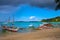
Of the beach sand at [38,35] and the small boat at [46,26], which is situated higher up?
the small boat at [46,26]

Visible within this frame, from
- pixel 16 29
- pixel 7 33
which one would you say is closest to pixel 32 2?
pixel 16 29

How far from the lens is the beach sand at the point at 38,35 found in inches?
70.2

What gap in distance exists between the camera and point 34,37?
1791 millimetres

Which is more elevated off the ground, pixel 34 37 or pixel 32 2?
pixel 32 2

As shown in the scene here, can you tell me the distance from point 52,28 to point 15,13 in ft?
2.01

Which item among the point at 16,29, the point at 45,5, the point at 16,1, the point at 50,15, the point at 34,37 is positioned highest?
the point at 16,1

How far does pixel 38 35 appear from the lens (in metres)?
1.80

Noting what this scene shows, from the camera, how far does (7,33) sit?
180 cm

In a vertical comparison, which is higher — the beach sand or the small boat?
the small boat

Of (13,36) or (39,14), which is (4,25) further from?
(39,14)

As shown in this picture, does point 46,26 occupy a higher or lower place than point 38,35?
higher

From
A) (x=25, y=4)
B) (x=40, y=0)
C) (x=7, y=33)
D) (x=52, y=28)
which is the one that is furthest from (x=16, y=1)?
(x=52, y=28)

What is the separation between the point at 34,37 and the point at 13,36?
31 centimetres

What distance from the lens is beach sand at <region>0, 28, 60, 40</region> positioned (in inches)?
70.2
